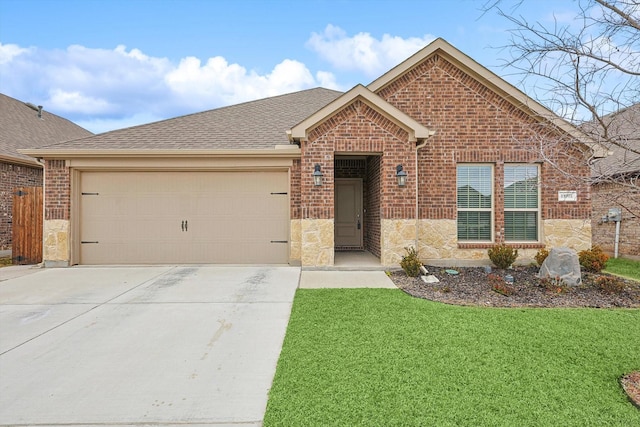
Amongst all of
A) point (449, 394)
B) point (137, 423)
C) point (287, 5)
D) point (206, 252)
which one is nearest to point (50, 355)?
point (137, 423)

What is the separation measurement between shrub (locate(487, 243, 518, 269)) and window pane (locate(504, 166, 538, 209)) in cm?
123

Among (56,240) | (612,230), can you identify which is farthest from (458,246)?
(56,240)

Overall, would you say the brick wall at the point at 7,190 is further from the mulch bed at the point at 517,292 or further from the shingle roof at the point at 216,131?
the mulch bed at the point at 517,292

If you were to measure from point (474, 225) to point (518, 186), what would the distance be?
155 centimetres

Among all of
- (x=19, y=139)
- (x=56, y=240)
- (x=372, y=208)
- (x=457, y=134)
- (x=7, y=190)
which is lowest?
(x=56, y=240)

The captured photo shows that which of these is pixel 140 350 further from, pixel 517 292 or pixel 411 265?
pixel 517 292

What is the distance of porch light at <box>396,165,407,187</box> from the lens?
751 centimetres

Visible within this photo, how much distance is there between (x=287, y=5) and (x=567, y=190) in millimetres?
11188

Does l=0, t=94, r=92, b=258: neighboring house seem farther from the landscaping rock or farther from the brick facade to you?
the landscaping rock

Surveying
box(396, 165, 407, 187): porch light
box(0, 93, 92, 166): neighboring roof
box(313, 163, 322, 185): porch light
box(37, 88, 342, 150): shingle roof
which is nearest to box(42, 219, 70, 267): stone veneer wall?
box(37, 88, 342, 150): shingle roof

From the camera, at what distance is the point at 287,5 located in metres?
12.0

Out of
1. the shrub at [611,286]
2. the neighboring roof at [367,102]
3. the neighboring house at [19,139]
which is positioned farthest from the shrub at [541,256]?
the neighboring house at [19,139]

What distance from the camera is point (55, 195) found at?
8227 mm

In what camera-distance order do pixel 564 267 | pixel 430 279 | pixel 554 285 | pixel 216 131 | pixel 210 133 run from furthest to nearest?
pixel 216 131
pixel 210 133
pixel 430 279
pixel 564 267
pixel 554 285
